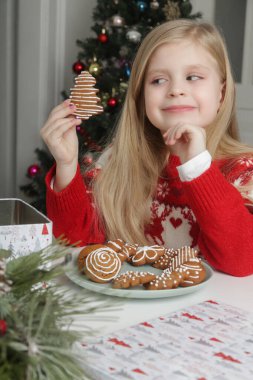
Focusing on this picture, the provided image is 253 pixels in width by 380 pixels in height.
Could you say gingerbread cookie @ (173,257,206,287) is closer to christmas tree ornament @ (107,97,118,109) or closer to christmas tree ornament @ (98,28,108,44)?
christmas tree ornament @ (107,97,118,109)

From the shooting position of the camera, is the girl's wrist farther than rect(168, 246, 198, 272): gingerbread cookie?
Yes

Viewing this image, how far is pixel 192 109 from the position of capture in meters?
1.35

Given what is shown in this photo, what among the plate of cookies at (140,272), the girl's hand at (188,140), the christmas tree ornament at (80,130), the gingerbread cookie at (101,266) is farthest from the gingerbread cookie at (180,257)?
the christmas tree ornament at (80,130)


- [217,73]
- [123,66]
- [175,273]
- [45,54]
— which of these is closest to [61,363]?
[175,273]

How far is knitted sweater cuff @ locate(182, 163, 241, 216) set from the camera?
115cm

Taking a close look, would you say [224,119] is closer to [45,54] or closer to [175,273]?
[175,273]

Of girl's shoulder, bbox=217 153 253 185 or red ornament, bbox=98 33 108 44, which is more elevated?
red ornament, bbox=98 33 108 44

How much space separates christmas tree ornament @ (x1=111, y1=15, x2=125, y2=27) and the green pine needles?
2308 mm

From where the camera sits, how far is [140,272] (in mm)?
973

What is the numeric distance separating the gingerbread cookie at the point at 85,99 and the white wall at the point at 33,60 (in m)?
2.06

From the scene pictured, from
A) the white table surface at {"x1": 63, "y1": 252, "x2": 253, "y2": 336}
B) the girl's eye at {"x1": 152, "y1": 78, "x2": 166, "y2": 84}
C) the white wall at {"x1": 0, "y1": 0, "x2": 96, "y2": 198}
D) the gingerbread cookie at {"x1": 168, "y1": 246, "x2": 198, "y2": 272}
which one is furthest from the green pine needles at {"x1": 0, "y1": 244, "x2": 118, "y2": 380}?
the white wall at {"x1": 0, "y1": 0, "x2": 96, "y2": 198}

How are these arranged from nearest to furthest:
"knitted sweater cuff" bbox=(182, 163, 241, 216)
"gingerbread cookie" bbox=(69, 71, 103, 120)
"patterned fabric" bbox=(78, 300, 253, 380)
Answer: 1. "patterned fabric" bbox=(78, 300, 253, 380)
2. "knitted sweater cuff" bbox=(182, 163, 241, 216)
3. "gingerbread cookie" bbox=(69, 71, 103, 120)

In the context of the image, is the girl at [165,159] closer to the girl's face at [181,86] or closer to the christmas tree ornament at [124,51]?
the girl's face at [181,86]

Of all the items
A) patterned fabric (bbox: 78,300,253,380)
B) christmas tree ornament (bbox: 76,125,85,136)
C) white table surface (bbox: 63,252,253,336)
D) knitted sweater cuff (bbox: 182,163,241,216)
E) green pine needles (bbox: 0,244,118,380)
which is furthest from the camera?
christmas tree ornament (bbox: 76,125,85,136)
